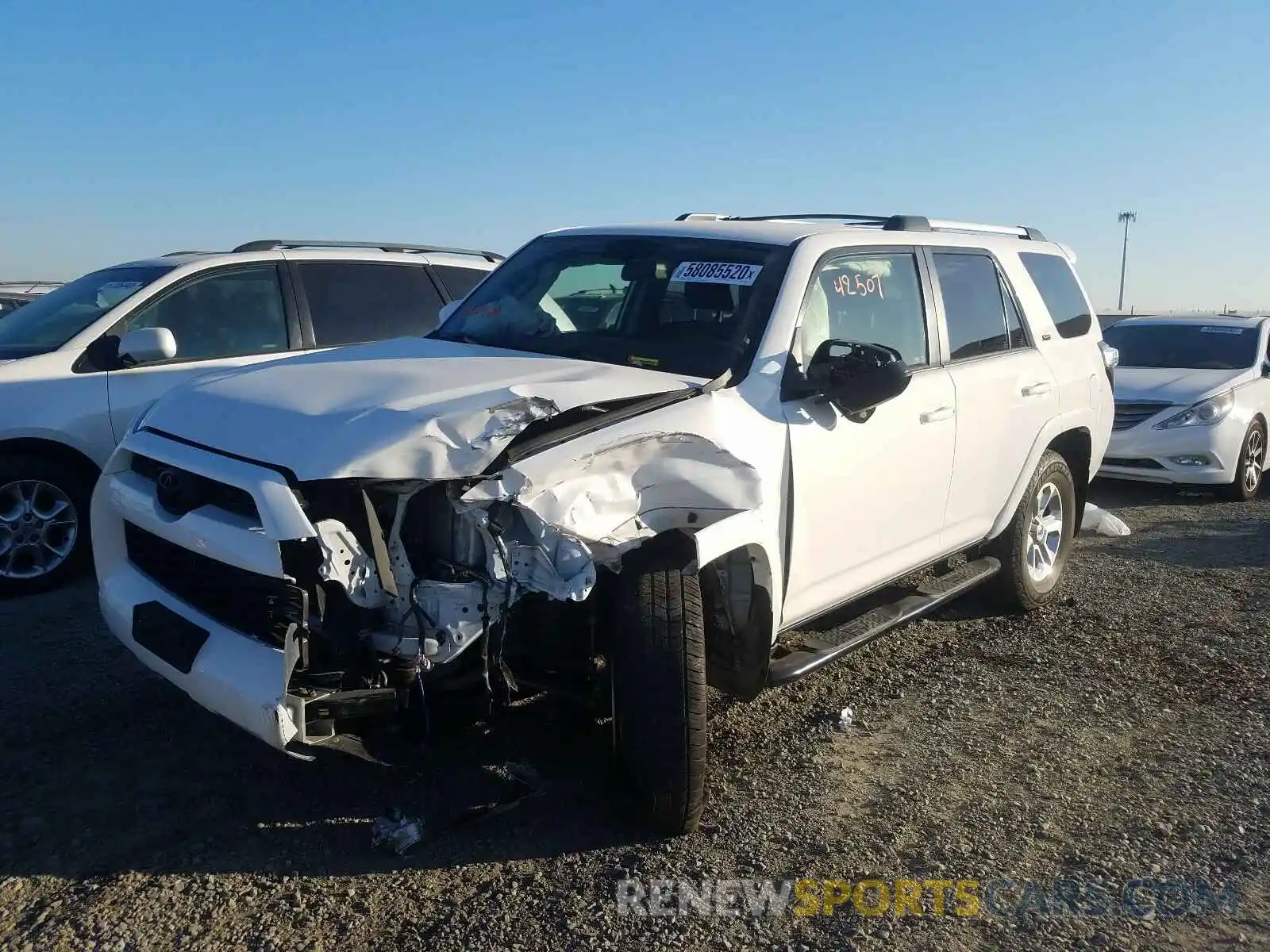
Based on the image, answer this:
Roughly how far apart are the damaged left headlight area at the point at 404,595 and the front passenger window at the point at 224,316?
12.2ft

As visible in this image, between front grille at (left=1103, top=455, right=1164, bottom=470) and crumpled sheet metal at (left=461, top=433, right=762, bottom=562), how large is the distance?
7.02 meters

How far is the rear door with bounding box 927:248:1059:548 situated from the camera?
4.75m

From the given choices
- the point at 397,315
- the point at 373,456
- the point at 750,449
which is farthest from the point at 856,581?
the point at 397,315

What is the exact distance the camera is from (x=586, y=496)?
3.07 m

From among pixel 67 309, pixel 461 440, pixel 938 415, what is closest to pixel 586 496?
pixel 461 440

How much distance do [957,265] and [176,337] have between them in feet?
14.5

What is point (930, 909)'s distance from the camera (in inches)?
120

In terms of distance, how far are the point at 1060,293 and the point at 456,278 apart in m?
4.04

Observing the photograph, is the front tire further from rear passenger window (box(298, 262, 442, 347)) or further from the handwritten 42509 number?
rear passenger window (box(298, 262, 442, 347))

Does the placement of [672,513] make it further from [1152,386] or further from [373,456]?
[1152,386]

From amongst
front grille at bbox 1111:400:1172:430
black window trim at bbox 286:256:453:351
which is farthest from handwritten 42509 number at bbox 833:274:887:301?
front grille at bbox 1111:400:1172:430

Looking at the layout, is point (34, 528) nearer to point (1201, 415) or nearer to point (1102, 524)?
point (1102, 524)

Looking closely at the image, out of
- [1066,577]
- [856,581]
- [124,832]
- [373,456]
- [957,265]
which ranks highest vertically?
[957,265]

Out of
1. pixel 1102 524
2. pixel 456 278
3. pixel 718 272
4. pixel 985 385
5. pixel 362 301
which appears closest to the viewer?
pixel 718 272
